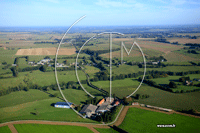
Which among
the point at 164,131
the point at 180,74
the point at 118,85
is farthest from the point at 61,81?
the point at 180,74

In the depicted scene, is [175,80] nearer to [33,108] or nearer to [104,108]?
[104,108]

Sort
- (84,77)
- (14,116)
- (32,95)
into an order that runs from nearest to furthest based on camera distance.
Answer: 1. (14,116)
2. (32,95)
3. (84,77)

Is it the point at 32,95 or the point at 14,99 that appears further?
the point at 32,95

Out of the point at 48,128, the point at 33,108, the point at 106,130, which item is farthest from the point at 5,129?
the point at 106,130

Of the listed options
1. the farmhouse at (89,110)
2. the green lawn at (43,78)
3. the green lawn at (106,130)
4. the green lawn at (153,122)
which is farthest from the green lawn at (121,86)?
the green lawn at (106,130)

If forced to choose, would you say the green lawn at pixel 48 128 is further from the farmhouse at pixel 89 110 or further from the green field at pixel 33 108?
the farmhouse at pixel 89 110

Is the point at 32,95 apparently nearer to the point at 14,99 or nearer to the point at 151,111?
the point at 14,99

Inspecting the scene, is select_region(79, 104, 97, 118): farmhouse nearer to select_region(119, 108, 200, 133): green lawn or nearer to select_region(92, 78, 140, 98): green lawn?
select_region(119, 108, 200, 133): green lawn
